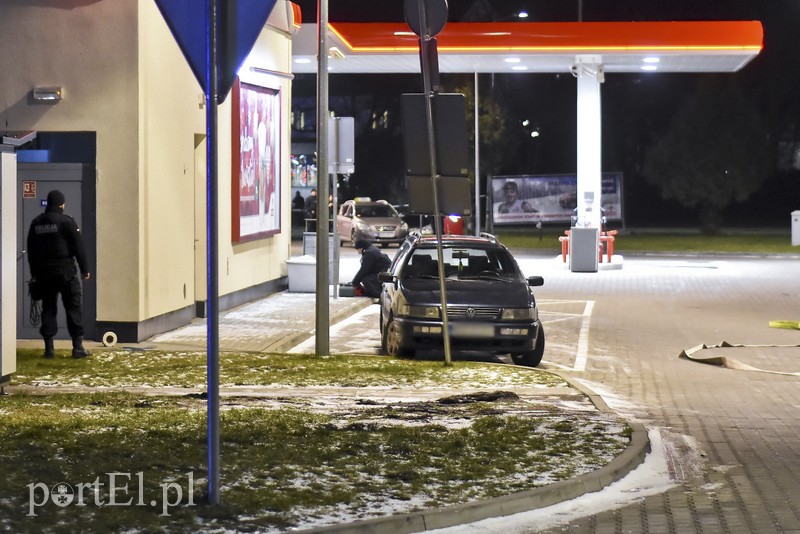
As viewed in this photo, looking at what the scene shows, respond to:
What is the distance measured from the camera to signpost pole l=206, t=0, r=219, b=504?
705cm

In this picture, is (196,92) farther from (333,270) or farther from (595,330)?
(595,330)

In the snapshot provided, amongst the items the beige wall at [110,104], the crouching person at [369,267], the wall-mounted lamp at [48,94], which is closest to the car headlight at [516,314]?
the beige wall at [110,104]

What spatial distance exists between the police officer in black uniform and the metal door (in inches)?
71.6

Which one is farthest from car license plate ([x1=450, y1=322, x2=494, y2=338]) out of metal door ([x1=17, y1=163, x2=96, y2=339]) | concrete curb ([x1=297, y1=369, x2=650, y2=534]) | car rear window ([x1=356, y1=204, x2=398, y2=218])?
car rear window ([x1=356, y1=204, x2=398, y2=218])

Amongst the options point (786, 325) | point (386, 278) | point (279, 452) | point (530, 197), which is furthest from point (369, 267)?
point (530, 197)

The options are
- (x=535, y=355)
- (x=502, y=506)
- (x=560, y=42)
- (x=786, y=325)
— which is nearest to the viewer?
(x=502, y=506)

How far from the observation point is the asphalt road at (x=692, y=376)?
24.8ft

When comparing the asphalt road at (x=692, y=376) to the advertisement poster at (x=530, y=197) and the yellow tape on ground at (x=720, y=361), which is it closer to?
the yellow tape on ground at (x=720, y=361)

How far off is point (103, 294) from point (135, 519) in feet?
30.0

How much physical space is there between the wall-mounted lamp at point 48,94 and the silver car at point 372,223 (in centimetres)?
2690

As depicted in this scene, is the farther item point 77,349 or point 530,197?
point 530,197

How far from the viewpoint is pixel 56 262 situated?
45.2 feet

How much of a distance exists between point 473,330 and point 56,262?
458 cm

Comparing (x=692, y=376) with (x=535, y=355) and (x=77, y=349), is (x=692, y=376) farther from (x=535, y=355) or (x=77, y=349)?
(x=77, y=349)
